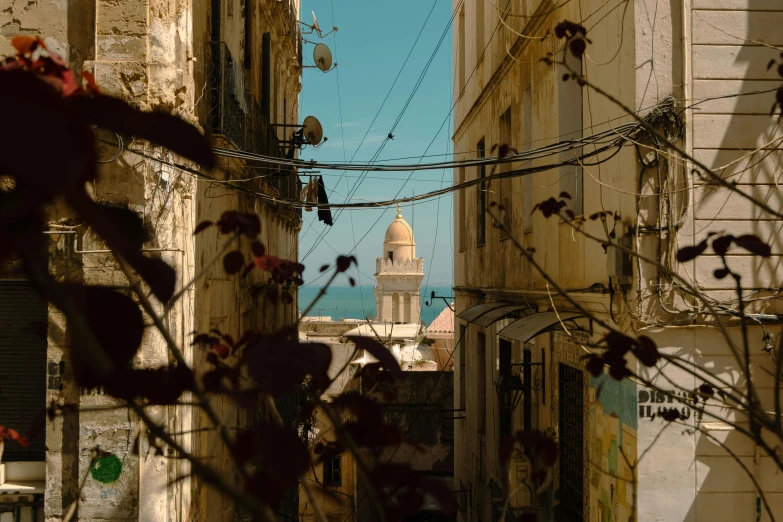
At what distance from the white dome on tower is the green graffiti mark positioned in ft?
200

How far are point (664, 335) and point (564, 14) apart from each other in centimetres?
417

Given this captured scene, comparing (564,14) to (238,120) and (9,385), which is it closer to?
(238,120)

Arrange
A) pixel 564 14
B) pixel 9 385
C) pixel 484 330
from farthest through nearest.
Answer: pixel 484 330, pixel 564 14, pixel 9 385

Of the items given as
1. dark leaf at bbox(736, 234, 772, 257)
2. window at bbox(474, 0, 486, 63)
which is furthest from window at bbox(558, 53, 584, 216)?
dark leaf at bbox(736, 234, 772, 257)

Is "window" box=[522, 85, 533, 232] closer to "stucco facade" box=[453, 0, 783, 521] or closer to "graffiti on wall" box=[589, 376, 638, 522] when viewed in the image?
"stucco facade" box=[453, 0, 783, 521]

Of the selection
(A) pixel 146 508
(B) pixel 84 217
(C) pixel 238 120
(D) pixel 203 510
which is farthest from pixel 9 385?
(B) pixel 84 217

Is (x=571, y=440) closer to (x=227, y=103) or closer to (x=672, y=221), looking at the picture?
(x=672, y=221)

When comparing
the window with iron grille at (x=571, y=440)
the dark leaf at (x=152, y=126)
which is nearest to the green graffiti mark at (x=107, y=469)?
the window with iron grille at (x=571, y=440)

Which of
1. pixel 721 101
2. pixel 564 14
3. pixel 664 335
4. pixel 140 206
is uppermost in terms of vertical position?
pixel 564 14

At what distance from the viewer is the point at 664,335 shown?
627 cm

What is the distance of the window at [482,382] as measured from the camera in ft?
43.7

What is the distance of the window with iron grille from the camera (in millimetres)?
7832

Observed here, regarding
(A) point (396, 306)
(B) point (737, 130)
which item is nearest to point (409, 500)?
(B) point (737, 130)

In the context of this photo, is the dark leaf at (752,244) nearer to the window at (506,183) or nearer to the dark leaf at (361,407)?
the dark leaf at (361,407)
